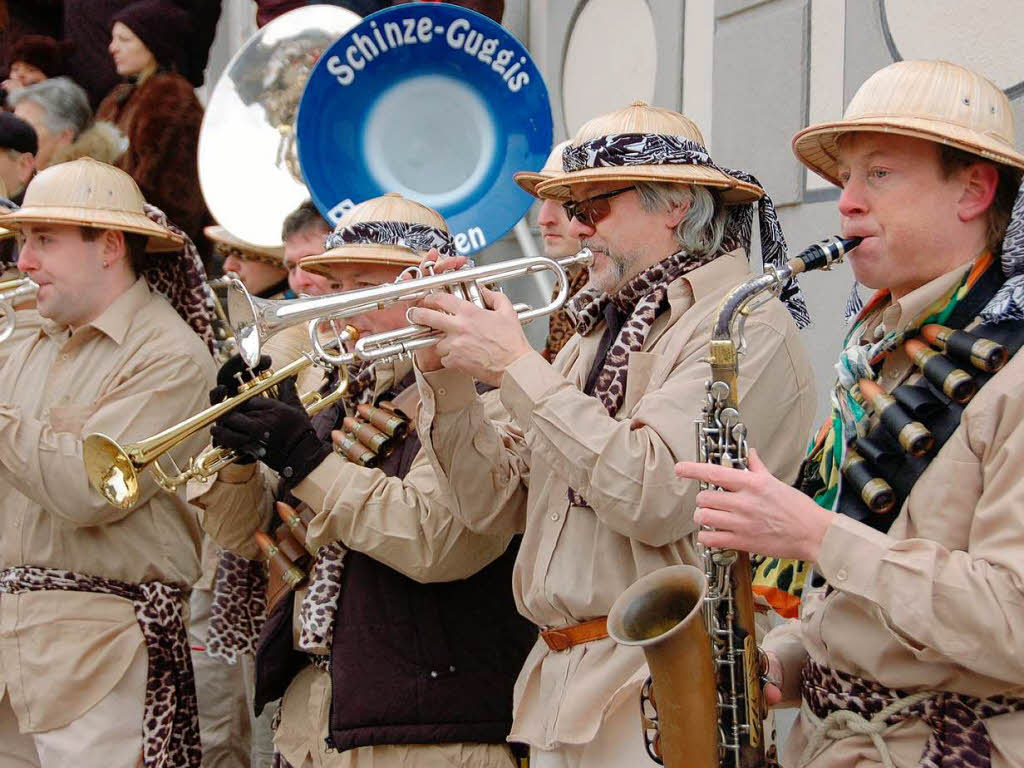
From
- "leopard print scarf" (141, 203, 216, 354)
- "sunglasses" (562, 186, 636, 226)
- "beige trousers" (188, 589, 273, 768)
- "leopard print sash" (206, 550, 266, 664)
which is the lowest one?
"beige trousers" (188, 589, 273, 768)

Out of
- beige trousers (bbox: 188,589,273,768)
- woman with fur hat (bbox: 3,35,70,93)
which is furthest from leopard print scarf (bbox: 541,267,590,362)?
woman with fur hat (bbox: 3,35,70,93)

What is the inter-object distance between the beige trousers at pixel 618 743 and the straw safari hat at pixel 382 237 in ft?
5.73

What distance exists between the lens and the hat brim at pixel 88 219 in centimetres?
484

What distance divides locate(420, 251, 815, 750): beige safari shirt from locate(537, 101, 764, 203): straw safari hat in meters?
0.18

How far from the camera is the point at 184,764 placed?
4.70 metres

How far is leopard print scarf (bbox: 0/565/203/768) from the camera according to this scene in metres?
4.59

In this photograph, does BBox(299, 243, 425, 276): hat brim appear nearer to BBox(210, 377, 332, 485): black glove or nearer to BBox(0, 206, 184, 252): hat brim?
BBox(210, 377, 332, 485): black glove

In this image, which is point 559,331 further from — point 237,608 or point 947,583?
point 947,583

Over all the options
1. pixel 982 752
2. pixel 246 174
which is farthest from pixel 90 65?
pixel 982 752

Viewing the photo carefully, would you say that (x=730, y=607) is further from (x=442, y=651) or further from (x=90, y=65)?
(x=90, y=65)

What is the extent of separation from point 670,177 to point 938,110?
844mm

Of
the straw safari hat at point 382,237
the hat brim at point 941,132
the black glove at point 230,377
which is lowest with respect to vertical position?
the black glove at point 230,377

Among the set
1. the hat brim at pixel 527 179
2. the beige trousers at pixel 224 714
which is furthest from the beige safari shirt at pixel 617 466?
the beige trousers at pixel 224 714

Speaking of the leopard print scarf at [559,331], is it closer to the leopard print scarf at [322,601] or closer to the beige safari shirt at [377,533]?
the beige safari shirt at [377,533]
